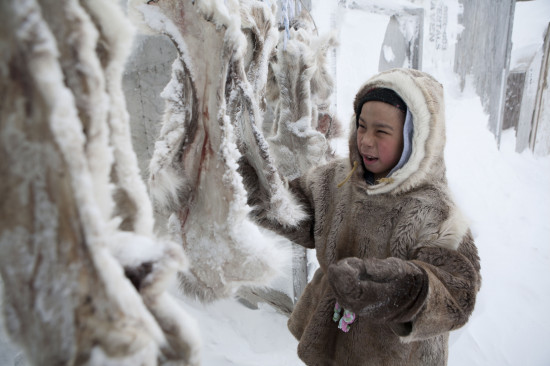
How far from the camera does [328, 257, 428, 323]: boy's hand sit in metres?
0.55

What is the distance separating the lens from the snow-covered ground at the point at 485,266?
1.63m

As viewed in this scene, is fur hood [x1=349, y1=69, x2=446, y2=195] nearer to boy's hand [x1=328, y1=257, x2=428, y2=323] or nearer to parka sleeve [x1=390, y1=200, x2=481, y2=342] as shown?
parka sleeve [x1=390, y1=200, x2=481, y2=342]

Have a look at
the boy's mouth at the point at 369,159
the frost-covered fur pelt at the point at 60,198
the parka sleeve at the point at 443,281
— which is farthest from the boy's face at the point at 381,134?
the frost-covered fur pelt at the point at 60,198

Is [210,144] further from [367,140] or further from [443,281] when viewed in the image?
[443,281]

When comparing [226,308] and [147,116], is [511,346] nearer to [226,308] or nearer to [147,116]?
[226,308]

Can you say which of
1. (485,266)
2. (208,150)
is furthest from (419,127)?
(485,266)

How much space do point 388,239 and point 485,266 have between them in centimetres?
220

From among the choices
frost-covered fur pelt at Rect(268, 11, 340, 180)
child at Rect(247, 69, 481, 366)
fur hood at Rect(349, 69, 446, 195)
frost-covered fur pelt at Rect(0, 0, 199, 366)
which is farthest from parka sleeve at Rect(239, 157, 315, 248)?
frost-covered fur pelt at Rect(0, 0, 199, 366)

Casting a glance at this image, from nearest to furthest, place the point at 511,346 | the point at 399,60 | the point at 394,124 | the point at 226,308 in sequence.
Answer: the point at 394,124, the point at 511,346, the point at 226,308, the point at 399,60

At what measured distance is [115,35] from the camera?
0.30 m

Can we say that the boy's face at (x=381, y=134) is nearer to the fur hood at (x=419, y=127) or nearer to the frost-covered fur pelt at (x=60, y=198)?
the fur hood at (x=419, y=127)

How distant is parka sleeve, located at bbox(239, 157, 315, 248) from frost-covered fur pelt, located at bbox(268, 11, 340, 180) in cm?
15

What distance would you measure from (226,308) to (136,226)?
1.66 meters

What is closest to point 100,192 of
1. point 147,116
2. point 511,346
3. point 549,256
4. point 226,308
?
point 147,116
